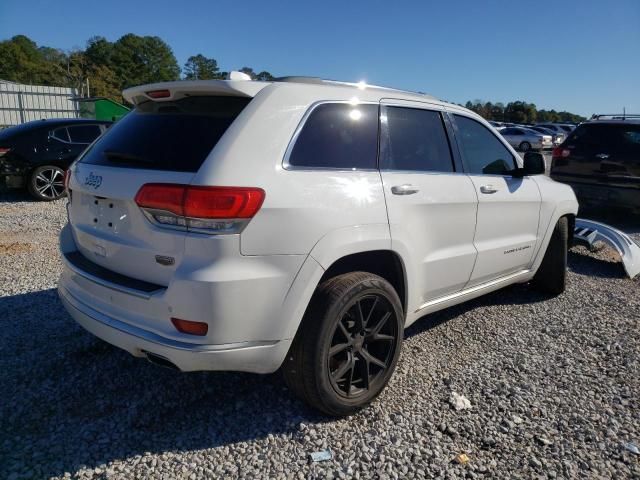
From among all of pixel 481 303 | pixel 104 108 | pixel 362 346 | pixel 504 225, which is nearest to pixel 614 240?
→ pixel 481 303

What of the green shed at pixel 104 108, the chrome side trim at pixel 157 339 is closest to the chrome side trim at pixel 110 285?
the chrome side trim at pixel 157 339

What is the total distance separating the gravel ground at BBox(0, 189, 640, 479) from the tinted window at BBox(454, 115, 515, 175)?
1.35 meters

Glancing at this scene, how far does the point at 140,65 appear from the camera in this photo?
297 feet

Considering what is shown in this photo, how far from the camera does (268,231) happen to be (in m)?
2.33

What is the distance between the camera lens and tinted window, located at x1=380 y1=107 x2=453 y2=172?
310 cm

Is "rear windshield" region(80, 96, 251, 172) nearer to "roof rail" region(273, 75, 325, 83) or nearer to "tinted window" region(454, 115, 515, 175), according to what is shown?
"roof rail" region(273, 75, 325, 83)

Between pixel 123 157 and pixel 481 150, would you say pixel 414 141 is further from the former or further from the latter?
pixel 123 157

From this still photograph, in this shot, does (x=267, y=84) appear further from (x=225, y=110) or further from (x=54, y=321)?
(x=54, y=321)

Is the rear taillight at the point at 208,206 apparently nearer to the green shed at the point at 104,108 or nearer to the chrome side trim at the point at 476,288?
the chrome side trim at the point at 476,288

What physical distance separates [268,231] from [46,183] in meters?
8.70

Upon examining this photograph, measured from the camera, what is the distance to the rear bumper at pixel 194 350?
2.32 m

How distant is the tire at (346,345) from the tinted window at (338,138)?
0.65 metres

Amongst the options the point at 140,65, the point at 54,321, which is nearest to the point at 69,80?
the point at 140,65

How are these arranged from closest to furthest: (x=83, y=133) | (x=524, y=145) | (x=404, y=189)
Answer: (x=404, y=189) → (x=83, y=133) → (x=524, y=145)
